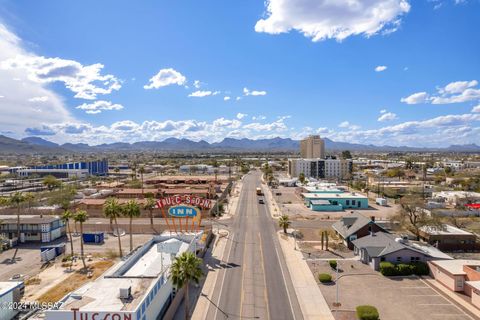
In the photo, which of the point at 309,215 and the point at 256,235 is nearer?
the point at 256,235

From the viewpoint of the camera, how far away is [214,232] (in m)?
70.6

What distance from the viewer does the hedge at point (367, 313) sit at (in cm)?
3331

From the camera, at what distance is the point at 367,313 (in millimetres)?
33562

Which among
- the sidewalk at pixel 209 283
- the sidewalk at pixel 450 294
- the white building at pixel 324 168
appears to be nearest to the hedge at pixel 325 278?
the sidewalk at pixel 450 294

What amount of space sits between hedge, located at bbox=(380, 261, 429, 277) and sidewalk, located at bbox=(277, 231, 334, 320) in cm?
1042

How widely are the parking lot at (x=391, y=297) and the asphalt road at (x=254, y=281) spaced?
5446 millimetres

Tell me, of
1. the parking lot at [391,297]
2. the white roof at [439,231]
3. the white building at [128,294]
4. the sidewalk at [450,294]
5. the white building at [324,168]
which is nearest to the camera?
the white building at [128,294]

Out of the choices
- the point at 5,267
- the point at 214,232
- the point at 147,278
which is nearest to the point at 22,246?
the point at 5,267

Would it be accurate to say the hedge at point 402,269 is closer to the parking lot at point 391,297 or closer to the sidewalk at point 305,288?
the parking lot at point 391,297

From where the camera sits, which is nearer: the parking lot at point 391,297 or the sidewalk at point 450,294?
the parking lot at point 391,297

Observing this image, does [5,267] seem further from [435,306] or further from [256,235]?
[435,306]

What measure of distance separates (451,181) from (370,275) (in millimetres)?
122100

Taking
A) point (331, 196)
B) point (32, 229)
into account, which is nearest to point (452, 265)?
point (331, 196)

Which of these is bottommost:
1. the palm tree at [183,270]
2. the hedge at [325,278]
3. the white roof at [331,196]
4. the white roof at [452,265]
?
the hedge at [325,278]
